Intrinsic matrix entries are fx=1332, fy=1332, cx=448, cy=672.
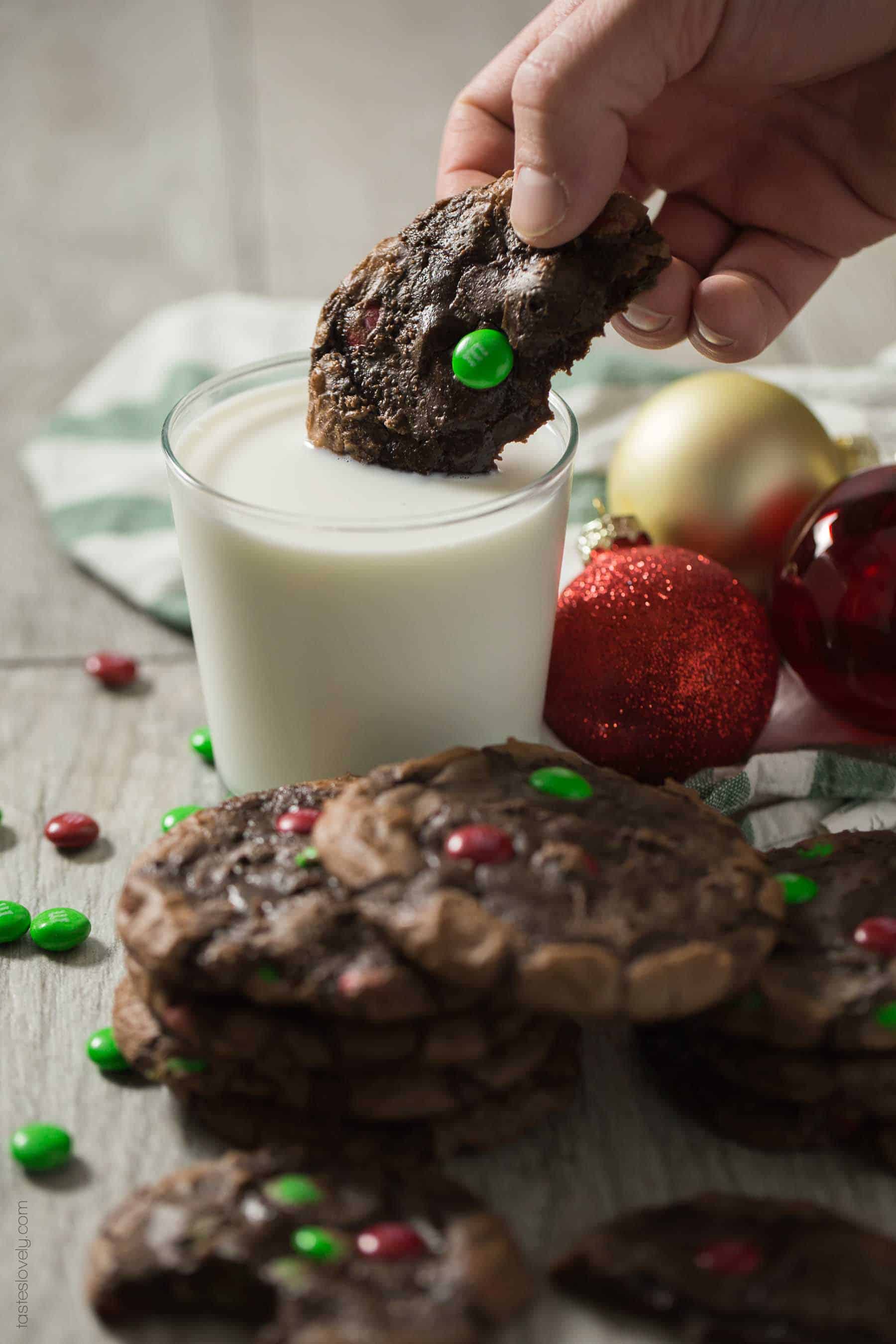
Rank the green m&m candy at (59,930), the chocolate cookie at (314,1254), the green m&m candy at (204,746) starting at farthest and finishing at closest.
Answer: the green m&m candy at (204,746)
the green m&m candy at (59,930)
the chocolate cookie at (314,1254)

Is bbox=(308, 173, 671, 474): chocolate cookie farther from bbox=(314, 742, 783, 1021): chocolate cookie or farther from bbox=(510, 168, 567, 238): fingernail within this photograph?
bbox=(314, 742, 783, 1021): chocolate cookie

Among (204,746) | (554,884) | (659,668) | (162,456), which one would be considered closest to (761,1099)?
(554,884)

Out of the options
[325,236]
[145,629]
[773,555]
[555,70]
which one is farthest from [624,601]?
[325,236]

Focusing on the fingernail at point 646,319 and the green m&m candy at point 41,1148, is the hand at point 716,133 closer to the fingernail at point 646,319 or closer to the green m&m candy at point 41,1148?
the fingernail at point 646,319

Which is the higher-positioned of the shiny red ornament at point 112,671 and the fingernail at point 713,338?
the fingernail at point 713,338

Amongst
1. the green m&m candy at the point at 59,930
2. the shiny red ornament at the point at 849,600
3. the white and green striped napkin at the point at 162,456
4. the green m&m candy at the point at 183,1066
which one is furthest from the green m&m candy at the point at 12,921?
the shiny red ornament at the point at 849,600

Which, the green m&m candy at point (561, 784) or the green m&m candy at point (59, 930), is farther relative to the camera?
the green m&m candy at point (59, 930)

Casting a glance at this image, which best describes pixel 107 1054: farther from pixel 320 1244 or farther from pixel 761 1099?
pixel 761 1099
